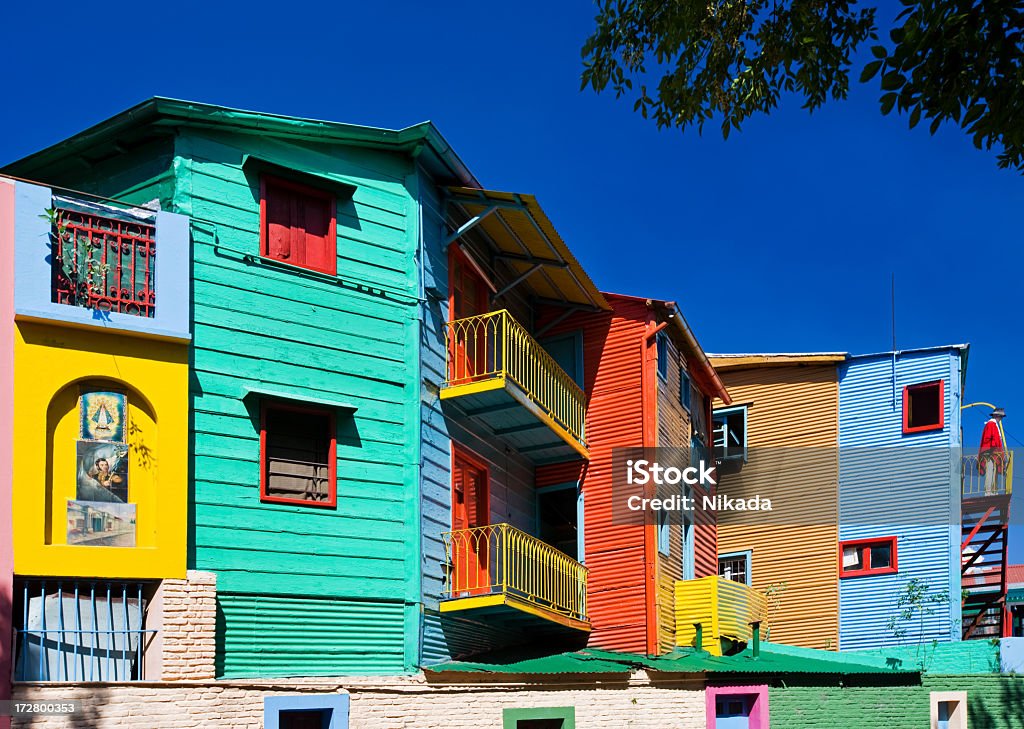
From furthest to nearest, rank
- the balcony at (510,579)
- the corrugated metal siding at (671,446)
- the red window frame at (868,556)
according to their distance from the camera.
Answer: the red window frame at (868,556), the corrugated metal siding at (671,446), the balcony at (510,579)

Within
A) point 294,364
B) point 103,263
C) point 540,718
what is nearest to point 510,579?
point 540,718

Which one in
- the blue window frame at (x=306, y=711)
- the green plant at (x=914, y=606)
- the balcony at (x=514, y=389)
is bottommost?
the blue window frame at (x=306, y=711)

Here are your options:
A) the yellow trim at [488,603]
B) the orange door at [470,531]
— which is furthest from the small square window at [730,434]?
the yellow trim at [488,603]

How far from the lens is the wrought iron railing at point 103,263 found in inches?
595

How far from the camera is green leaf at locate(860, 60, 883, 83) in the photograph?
973 centimetres

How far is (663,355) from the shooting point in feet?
80.8

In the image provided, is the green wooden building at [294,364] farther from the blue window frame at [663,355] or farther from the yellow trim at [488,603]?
the blue window frame at [663,355]

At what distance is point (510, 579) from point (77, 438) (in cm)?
731

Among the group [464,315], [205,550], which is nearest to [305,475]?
[205,550]

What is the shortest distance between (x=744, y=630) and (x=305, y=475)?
33.8 ft

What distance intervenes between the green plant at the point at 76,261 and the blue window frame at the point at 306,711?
5.17 meters

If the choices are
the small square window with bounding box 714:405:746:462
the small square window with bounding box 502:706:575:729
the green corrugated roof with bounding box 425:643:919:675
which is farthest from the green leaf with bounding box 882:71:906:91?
the small square window with bounding box 714:405:746:462

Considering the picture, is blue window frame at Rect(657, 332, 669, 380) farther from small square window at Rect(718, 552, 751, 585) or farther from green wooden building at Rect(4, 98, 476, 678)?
small square window at Rect(718, 552, 751, 585)

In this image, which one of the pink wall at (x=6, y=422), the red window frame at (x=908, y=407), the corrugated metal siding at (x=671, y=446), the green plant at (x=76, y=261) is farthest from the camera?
the red window frame at (x=908, y=407)
